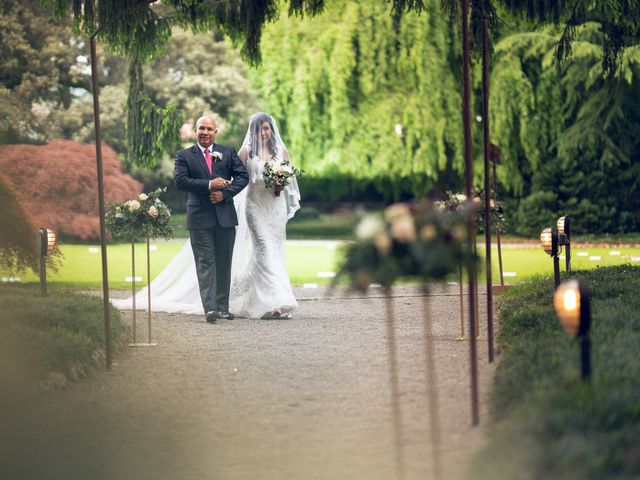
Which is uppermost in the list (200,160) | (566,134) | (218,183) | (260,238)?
(566,134)

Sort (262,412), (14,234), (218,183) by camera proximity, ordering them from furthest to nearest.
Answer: (14,234) → (218,183) → (262,412)

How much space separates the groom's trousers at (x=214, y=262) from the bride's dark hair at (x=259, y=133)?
1022 mm

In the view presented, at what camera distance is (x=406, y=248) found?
6438 millimetres

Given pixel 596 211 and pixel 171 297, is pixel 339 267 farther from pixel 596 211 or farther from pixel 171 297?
pixel 596 211

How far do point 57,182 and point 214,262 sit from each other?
11319 millimetres

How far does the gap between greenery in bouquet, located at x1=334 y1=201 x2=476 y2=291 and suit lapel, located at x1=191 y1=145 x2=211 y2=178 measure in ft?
21.1

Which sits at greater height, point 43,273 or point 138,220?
point 138,220

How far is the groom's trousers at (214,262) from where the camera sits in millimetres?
12672

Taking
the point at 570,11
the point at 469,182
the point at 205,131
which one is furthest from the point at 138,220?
the point at 570,11

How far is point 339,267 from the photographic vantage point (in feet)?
21.3

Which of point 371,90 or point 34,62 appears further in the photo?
point 34,62

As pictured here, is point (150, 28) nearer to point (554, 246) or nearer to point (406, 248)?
point (554, 246)

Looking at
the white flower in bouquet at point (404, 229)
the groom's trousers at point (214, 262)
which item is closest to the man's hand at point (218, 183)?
the groom's trousers at point (214, 262)

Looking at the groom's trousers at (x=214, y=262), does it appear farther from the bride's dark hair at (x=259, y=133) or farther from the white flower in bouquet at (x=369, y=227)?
the white flower in bouquet at (x=369, y=227)
